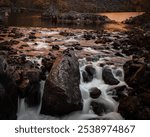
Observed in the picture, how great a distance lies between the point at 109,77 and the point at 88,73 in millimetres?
393

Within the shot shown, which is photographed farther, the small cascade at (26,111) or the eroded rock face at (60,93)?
the small cascade at (26,111)

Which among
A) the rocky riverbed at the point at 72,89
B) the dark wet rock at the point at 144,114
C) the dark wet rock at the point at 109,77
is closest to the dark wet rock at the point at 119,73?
the rocky riverbed at the point at 72,89

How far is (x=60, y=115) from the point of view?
342cm

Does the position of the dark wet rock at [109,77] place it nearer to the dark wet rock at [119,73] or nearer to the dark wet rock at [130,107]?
the dark wet rock at [119,73]

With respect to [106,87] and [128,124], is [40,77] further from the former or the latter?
[128,124]

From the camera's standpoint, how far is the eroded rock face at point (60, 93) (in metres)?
3.34

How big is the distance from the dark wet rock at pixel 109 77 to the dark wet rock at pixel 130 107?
3.01 ft

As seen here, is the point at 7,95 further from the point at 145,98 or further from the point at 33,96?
the point at 145,98

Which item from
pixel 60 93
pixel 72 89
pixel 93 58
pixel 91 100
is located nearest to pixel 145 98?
pixel 91 100

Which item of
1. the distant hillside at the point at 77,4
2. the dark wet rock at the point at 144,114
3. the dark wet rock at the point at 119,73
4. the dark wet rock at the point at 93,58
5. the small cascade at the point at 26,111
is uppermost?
the distant hillside at the point at 77,4

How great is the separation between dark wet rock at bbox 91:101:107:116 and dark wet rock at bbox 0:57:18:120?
3.60 feet

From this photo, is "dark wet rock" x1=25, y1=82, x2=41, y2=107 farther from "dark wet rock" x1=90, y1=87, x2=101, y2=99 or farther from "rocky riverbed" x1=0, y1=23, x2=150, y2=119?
"dark wet rock" x1=90, y1=87, x2=101, y2=99

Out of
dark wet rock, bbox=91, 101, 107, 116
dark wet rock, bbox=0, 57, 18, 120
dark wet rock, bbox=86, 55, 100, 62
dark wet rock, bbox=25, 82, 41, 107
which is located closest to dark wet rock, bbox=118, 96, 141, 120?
dark wet rock, bbox=91, 101, 107, 116

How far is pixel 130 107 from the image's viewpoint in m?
3.33
